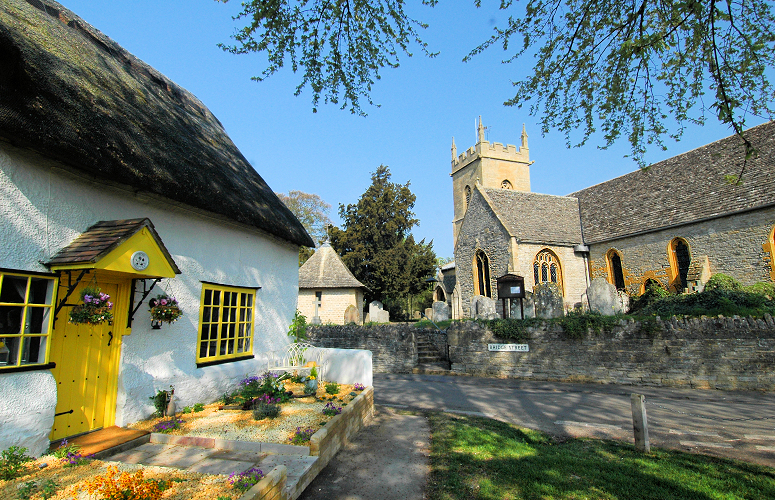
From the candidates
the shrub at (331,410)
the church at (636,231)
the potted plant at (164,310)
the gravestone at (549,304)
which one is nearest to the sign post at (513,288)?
the gravestone at (549,304)

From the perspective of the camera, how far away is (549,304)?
13.3m

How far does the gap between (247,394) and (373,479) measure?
2817 millimetres

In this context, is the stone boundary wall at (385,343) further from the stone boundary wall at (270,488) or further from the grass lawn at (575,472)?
the stone boundary wall at (270,488)

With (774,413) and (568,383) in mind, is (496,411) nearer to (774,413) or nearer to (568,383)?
(568,383)

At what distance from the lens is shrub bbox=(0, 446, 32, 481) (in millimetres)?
3520

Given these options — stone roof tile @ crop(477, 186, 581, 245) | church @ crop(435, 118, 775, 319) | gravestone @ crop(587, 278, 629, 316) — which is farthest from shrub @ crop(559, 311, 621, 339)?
stone roof tile @ crop(477, 186, 581, 245)

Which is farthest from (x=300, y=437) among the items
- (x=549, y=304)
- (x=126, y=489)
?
(x=549, y=304)

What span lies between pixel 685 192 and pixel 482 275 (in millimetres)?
11196

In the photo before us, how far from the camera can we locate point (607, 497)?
4.18 m

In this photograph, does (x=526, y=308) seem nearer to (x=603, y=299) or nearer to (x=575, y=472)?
(x=603, y=299)

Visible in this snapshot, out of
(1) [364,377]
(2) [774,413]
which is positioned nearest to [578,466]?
(1) [364,377]

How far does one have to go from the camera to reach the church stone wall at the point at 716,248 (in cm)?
1548

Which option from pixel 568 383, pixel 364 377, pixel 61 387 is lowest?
pixel 568 383

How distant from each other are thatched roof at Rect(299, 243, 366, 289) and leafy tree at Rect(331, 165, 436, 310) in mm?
5208
